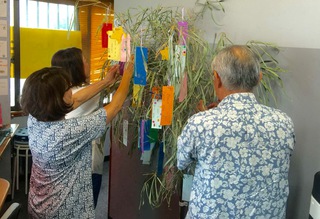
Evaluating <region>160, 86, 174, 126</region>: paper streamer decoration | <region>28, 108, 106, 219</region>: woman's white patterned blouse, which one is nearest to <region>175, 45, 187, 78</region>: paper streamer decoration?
<region>160, 86, 174, 126</region>: paper streamer decoration

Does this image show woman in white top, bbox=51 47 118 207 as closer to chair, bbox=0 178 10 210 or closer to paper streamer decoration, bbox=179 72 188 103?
chair, bbox=0 178 10 210

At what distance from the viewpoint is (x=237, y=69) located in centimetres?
136

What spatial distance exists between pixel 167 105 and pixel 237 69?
0.49 meters

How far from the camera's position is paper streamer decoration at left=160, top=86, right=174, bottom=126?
173 cm

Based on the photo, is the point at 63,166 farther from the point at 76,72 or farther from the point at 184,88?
the point at 76,72

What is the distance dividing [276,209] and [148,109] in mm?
837

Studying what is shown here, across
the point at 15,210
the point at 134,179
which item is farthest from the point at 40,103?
the point at 134,179

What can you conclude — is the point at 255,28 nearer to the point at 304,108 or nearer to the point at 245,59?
the point at 304,108

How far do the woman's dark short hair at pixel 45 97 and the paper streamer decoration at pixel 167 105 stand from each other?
1.55ft

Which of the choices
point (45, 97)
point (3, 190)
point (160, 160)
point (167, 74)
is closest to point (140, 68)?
point (167, 74)

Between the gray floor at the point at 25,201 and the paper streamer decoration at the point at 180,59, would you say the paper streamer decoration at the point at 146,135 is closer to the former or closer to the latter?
the paper streamer decoration at the point at 180,59

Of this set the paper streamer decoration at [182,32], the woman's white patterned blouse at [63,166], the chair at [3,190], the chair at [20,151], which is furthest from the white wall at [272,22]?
the chair at [20,151]

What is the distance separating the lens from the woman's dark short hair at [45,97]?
1.56 m

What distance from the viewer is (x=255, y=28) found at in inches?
77.5
